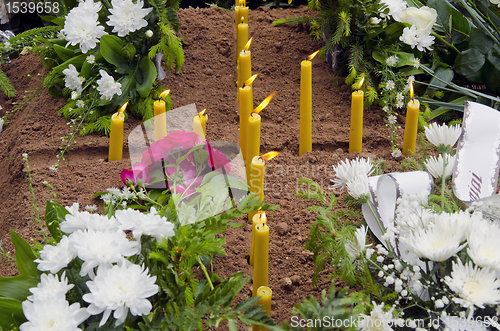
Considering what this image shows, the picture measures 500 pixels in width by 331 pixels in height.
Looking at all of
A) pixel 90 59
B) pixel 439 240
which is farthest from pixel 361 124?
pixel 90 59

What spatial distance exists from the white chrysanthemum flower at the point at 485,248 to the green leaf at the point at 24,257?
0.69m

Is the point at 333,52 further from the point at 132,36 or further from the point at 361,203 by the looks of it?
the point at 361,203

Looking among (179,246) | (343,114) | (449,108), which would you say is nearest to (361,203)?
(179,246)

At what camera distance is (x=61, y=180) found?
1.22m

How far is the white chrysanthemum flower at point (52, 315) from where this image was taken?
568 millimetres

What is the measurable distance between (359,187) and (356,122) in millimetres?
441

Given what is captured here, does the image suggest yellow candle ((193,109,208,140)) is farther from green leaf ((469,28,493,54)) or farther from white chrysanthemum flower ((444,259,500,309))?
green leaf ((469,28,493,54))

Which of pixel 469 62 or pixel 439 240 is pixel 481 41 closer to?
pixel 469 62

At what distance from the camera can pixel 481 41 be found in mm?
1496

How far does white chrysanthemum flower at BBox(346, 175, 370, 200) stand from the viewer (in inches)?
33.5

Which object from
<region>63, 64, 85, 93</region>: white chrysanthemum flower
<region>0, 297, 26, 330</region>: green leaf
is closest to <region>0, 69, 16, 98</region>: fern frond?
<region>63, 64, 85, 93</region>: white chrysanthemum flower

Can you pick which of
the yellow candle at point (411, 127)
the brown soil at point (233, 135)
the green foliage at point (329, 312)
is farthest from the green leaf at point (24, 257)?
the yellow candle at point (411, 127)

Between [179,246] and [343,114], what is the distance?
0.97 meters

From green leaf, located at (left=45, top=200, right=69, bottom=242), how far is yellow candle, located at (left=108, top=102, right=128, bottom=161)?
39 cm
